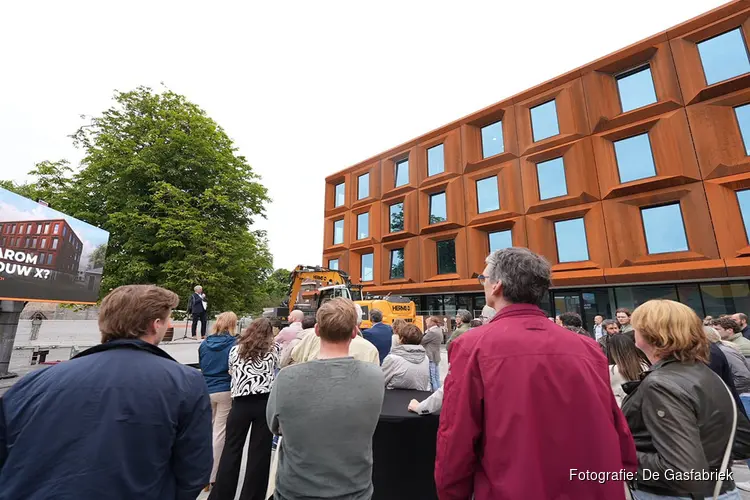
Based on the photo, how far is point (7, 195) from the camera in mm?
6957

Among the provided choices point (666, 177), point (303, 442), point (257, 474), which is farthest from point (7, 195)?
point (666, 177)

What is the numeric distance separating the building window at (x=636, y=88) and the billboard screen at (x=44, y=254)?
22.2m

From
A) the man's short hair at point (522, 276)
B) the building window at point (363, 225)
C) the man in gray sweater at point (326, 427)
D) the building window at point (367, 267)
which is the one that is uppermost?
the building window at point (363, 225)

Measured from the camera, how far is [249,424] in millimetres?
3400

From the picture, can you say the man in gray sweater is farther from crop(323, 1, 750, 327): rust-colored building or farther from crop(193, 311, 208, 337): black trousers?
crop(323, 1, 750, 327): rust-colored building

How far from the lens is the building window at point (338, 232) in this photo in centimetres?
2512

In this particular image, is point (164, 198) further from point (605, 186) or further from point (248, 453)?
point (605, 186)

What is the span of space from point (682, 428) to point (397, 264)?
1983cm

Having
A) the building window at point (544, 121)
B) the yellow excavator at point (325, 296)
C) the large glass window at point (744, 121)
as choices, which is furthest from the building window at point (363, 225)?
the large glass window at point (744, 121)

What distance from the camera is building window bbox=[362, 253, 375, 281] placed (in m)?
22.5

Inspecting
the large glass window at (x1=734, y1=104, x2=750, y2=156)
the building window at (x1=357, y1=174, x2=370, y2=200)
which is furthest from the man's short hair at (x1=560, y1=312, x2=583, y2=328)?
the building window at (x1=357, y1=174, x2=370, y2=200)

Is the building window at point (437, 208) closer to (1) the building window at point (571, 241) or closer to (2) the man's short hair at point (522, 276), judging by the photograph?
(1) the building window at point (571, 241)

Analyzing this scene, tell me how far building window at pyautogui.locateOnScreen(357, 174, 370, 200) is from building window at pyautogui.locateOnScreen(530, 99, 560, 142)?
37.4ft

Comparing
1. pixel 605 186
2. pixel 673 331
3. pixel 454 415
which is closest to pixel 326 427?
pixel 454 415
